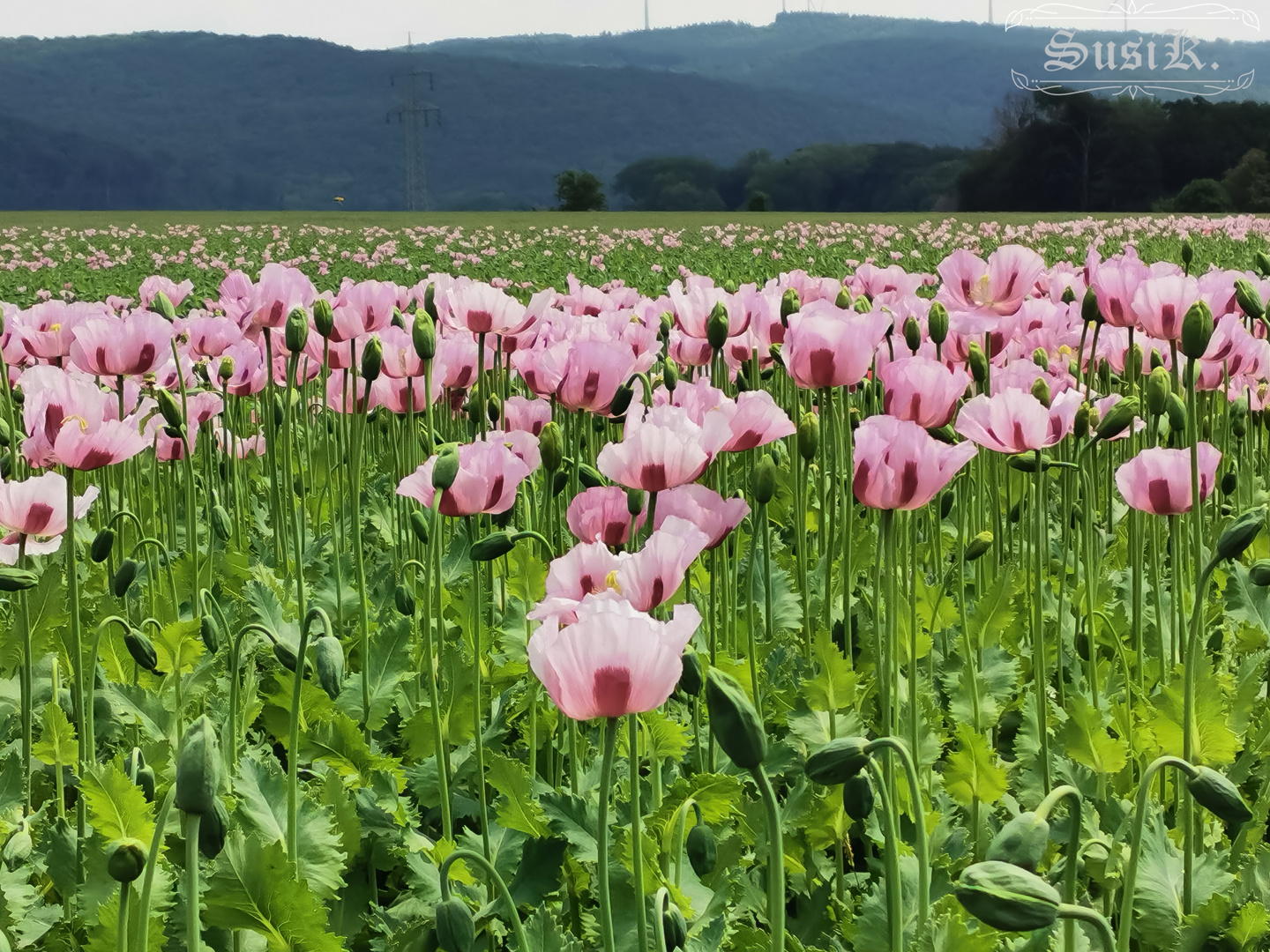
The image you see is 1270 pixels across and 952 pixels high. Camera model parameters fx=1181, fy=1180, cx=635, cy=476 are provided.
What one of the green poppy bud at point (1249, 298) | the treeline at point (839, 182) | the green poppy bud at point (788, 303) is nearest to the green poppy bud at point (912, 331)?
the green poppy bud at point (788, 303)

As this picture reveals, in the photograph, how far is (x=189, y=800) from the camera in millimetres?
1150

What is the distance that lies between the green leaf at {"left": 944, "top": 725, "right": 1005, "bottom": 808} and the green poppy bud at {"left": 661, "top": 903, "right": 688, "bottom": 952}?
2.74 feet

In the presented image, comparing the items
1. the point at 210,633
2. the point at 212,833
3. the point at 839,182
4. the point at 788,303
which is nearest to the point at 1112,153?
the point at 839,182

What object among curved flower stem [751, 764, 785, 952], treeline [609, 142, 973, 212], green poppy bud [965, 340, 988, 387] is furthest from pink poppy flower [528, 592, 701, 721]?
treeline [609, 142, 973, 212]

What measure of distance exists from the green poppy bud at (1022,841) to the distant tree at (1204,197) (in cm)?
5736

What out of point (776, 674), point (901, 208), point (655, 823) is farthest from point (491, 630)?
point (901, 208)

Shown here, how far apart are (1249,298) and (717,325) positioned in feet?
3.84

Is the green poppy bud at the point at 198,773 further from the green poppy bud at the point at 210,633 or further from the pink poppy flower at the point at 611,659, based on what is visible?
the green poppy bud at the point at 210,633

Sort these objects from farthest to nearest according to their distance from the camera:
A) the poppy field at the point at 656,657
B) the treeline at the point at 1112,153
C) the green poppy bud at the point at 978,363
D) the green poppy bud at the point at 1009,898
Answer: the treeline at the point at 1112,153, the green poppy bud at the point at 978,363, the poppy field at the point at 656,657, the green poppy bud at the point at 1009,898

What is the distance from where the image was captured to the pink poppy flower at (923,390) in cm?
221

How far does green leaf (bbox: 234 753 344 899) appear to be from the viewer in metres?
1.74

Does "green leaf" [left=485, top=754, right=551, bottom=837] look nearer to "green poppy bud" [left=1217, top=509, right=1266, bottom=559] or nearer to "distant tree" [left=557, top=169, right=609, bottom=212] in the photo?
"green poppy bud" [left=1217, top=509, right=1266, bottom=559]

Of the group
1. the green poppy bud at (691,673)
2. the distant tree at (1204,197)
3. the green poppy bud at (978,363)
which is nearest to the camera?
the green poppy bud at (691,673)

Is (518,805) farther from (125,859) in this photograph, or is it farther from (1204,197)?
(1204,197)
